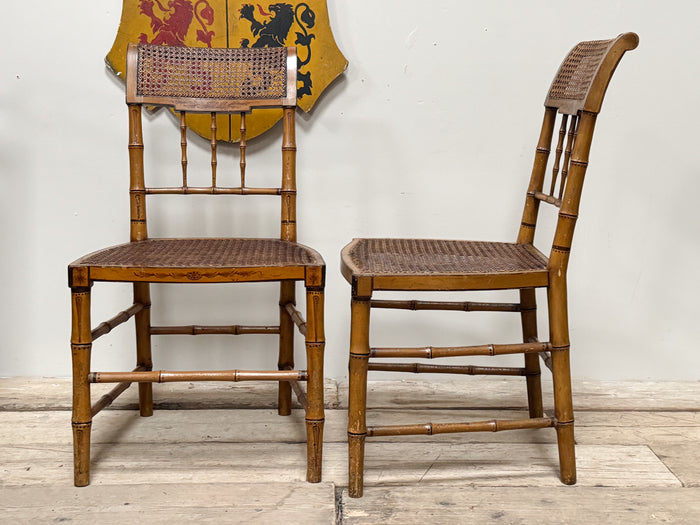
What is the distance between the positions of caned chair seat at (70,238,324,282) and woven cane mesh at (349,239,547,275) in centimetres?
13

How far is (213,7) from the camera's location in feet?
6.39

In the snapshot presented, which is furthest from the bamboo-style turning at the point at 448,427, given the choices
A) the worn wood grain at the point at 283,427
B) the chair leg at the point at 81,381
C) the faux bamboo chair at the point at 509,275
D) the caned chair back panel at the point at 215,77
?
the caned chair back panel at the point at 215,77

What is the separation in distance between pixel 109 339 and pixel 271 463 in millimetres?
749

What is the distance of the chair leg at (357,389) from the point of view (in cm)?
148

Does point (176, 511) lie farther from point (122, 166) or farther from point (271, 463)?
point (122, 166)

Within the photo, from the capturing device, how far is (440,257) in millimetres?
1635

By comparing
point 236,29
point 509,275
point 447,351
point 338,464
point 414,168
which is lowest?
point 338,464

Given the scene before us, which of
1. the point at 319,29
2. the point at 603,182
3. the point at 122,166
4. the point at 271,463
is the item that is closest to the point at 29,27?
the point at 122,166

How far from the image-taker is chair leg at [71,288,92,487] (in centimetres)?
149

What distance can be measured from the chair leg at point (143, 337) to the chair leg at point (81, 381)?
336 millimetres

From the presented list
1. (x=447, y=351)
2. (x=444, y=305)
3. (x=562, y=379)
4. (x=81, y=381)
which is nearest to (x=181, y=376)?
(x=81, y=381)

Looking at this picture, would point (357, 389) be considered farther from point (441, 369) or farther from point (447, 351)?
point (441, 369)

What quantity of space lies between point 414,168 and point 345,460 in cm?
83

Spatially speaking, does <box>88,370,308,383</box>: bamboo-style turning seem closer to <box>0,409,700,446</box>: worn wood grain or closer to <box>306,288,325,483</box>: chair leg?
<box>306,288,325,483</box>: chair leg
